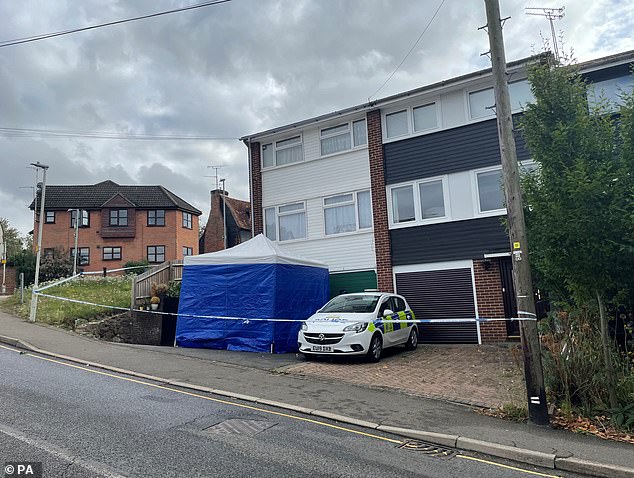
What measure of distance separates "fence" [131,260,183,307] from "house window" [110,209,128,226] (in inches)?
1166

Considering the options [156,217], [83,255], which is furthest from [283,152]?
[83,255]

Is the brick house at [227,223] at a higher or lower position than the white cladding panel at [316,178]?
higher

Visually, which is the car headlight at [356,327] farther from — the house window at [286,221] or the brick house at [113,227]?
the brick house at [113,227]

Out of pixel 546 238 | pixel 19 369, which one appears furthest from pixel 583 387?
pixel 19 369

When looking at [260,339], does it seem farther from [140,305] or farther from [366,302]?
[140,305]

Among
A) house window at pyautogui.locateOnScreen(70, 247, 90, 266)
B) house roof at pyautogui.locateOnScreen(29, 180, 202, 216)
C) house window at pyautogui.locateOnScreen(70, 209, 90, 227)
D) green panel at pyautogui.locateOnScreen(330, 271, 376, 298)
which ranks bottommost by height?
green panel at pyautogui.locateOnScreen(330, 271, 376, 298)

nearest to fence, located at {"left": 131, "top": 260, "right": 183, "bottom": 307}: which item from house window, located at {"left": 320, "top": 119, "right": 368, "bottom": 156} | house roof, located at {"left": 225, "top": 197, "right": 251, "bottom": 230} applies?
house window, located at {"left": 320, "top": 119, "right": 368, "bottom": 156}

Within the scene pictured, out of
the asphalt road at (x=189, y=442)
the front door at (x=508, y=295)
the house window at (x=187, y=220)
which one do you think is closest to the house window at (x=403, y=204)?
the front door at (x=508, y=295)

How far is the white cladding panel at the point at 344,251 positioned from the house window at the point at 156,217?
3135cm

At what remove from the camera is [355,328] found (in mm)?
9906

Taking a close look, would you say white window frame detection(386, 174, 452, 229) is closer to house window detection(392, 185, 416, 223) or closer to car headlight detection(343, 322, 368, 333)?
house window detection(392, 185, 416, 223)

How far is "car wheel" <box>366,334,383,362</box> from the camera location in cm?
1008

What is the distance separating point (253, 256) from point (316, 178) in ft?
17.1

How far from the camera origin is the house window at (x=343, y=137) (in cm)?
1573
